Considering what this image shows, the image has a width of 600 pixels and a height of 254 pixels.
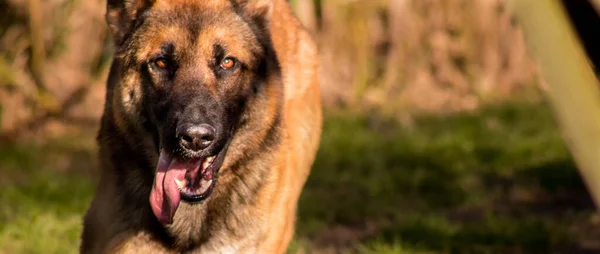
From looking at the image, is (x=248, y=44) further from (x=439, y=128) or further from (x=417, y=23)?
(x=417, y=23)

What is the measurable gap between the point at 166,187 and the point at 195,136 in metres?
0.34

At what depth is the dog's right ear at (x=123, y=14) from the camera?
3.54m

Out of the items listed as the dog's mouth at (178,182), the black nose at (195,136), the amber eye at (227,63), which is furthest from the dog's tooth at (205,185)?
the amber eye at (227,63)

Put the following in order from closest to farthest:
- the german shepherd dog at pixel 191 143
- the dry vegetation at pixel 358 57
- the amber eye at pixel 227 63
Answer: the german shepherd dog at pixel 191 143 < the amber eye at pixel 227 63 < the dry vegetation at pixel 358 57

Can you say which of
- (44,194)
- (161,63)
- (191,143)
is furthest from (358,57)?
(191,143)

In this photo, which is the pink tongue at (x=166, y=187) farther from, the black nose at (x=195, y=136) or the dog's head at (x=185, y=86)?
the black nose at (x=195, y=136)

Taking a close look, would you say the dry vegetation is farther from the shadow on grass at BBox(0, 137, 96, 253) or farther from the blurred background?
the shadow on grass at BBox(0, 137, 96, 253)

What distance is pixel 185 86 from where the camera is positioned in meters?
3.24

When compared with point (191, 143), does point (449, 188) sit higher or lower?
lower

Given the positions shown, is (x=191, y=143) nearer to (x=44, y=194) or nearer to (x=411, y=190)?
(x=44, y=194)

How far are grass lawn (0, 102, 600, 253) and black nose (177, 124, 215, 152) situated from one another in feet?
8.02

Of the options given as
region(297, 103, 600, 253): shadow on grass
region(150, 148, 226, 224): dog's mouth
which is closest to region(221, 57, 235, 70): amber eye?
region(150, 148, 226, 224): dog's mouth

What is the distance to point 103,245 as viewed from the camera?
11.4ft

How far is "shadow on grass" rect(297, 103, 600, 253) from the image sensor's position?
585 cm
